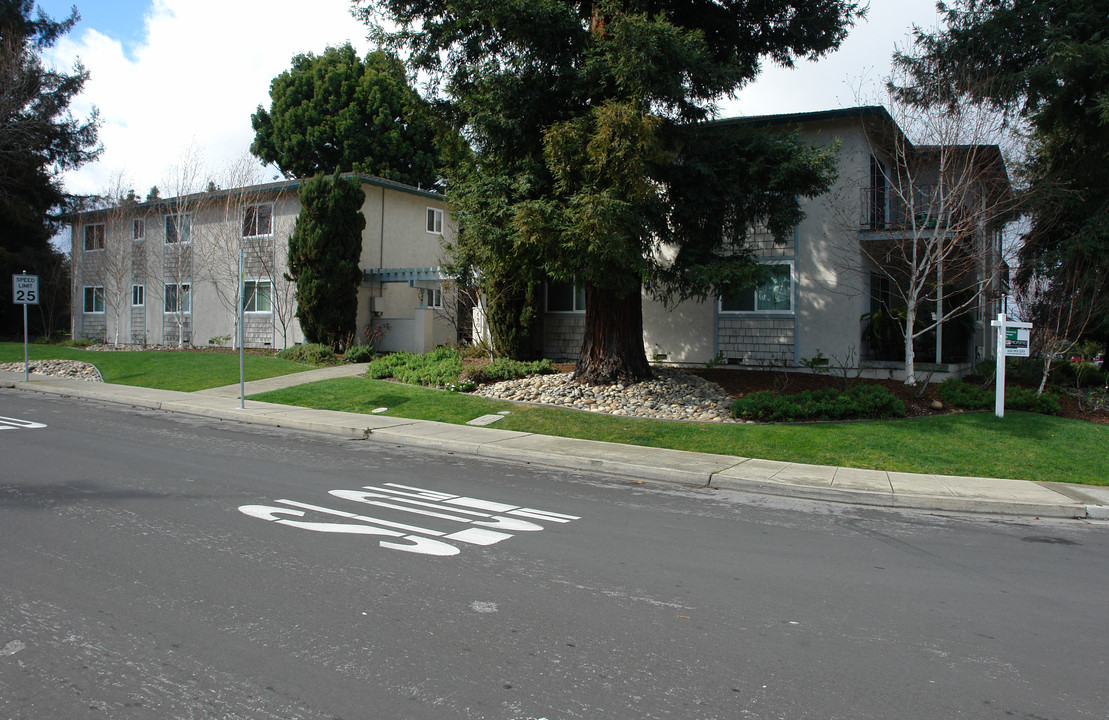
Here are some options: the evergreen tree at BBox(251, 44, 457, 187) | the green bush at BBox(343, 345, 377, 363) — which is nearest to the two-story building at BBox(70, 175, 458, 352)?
the green bush at BBox(343, 345, 377, 363)

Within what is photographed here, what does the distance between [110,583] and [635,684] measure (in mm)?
3643

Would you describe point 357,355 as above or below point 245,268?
below

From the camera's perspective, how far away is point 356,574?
5234mm

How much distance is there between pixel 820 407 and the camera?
13.2 meters

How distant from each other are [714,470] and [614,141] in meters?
5.71

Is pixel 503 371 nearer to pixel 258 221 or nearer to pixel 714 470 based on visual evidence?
pixel 714 470

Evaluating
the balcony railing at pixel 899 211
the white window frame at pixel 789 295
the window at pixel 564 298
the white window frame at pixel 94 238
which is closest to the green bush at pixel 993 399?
the balcony railing at pixel 899 211

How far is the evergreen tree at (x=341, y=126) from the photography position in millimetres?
40938

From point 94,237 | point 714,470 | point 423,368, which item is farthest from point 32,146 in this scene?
point 714,470

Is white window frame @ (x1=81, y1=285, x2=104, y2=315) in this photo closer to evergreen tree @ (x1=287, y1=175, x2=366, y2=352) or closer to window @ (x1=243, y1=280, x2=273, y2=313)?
window @ (x1=243, y1=280, x2=273, y2=313)

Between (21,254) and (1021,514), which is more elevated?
(21,254)

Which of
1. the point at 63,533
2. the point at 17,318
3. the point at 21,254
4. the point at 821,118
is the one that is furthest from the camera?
the point at 17,318

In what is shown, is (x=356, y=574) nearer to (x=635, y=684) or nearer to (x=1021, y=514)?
(x=635, y=684)

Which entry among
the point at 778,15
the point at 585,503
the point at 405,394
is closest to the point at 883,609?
the point at 585,503
